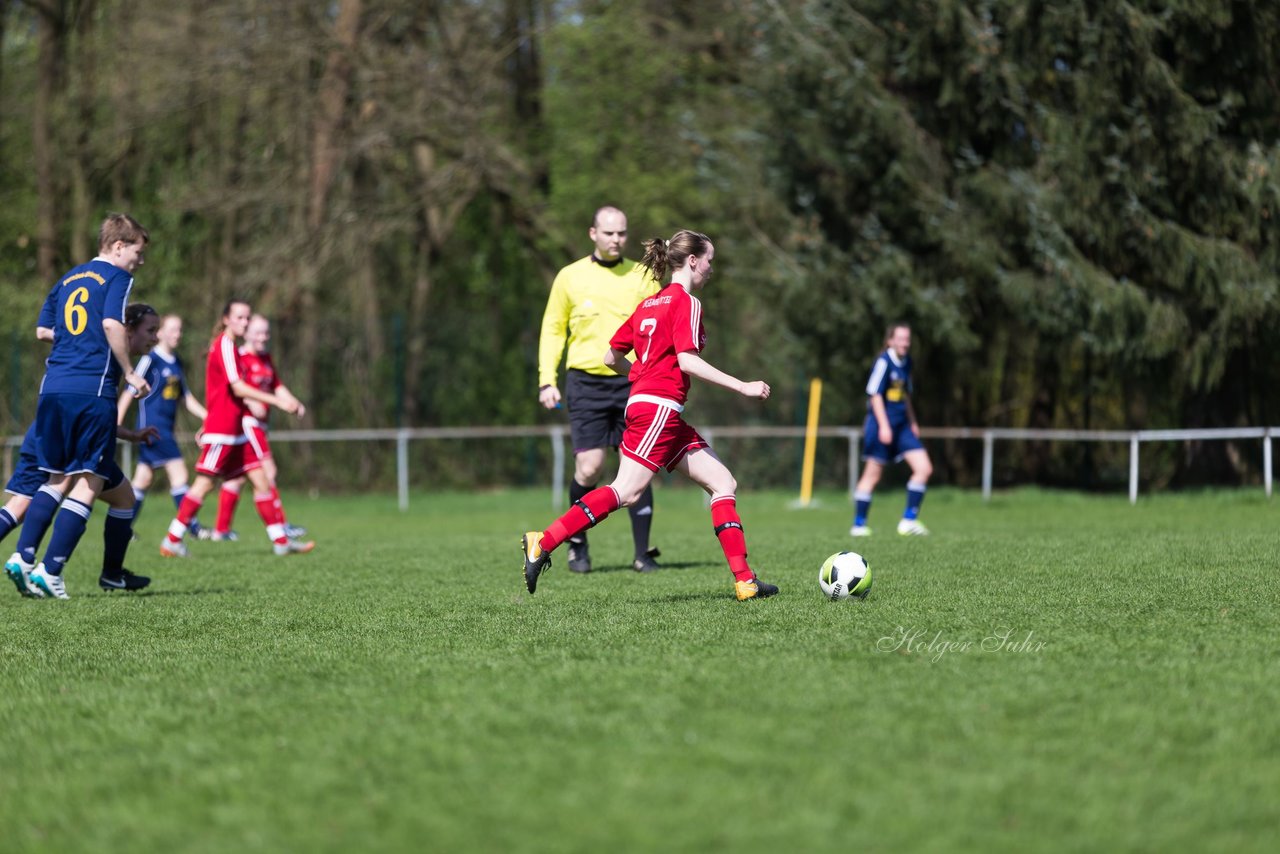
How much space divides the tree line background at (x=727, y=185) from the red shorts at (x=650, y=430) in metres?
11.2

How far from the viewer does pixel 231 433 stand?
11.7m

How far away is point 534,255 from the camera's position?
26438mm

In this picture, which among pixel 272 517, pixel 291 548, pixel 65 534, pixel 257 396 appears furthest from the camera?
pixel 291 548

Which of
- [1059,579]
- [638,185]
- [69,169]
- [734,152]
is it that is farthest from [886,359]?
[69,169]

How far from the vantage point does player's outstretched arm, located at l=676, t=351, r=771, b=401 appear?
6.71m

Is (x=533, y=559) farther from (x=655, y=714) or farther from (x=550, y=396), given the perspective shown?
(x=655, y=714)

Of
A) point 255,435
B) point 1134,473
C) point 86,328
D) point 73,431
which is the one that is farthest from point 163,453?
point 1134,473

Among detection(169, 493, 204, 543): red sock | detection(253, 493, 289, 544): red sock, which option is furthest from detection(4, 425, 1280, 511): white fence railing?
detection(253, 493, 289, 544): red sock

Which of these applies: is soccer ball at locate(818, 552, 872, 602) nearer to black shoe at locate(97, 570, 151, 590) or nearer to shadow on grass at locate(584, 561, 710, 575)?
shadow on grass at locate(584, 561, 710, 575)

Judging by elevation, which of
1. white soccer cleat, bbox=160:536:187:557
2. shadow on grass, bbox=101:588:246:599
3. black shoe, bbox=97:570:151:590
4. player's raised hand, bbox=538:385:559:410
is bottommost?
white soccer cleat, bbox=160:536:187:557

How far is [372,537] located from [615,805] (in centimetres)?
1112

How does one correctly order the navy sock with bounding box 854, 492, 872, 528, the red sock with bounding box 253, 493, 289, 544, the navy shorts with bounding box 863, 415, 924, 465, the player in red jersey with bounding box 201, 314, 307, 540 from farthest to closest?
the navy sock with bounding box 854, 492, 872, 528 < the navy shorts with bounding box 863, 415, 924, 465 < the player in red jersey with bounding box 201, 314, 307, 540 < the red sock with bounding box 253, 493, 289, 544

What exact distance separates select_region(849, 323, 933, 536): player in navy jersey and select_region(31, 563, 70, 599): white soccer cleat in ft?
21.8

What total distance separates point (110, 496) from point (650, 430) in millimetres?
3361
